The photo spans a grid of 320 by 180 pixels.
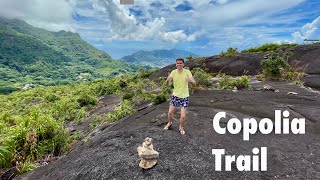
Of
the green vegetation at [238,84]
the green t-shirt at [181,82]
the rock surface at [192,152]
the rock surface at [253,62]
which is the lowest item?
the rock surface at [192,152]

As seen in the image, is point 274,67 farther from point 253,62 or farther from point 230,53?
point 230,53

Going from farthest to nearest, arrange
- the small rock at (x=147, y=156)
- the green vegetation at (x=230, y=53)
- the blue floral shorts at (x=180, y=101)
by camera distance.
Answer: the green vegetation at (x=230, y=53)
the blue floral shorts at (x=180, y=101)
the small rock at (x=147, y=156)

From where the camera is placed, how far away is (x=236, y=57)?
38.4 meters

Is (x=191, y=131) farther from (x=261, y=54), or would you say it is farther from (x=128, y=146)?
(x=261, y=54)

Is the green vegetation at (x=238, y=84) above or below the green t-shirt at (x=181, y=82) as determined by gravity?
below

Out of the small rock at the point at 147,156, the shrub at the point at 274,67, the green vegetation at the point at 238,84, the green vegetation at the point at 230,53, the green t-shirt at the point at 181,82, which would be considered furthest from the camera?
the green vegetation at the point at 230,53

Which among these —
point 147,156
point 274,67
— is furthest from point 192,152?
point 274,67

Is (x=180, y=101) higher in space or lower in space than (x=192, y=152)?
higher

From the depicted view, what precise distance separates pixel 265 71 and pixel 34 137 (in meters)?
21.5

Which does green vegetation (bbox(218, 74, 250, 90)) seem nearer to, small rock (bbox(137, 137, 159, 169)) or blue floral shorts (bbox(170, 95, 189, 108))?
blue floral shorts (bbox(170, 95, 189, 108))

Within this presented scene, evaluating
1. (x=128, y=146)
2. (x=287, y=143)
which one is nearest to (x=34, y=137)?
(x=128, y=146)

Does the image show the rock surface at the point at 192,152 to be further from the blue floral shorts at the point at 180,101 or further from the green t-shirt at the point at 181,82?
the green t-shirt at the point at 181,82

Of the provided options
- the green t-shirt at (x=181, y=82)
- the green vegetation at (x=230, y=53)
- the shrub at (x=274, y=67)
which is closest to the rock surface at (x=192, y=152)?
the green t-shirt at (x=181, y=82)

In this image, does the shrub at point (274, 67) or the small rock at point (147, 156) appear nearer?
the small rock at point (147, 156)
